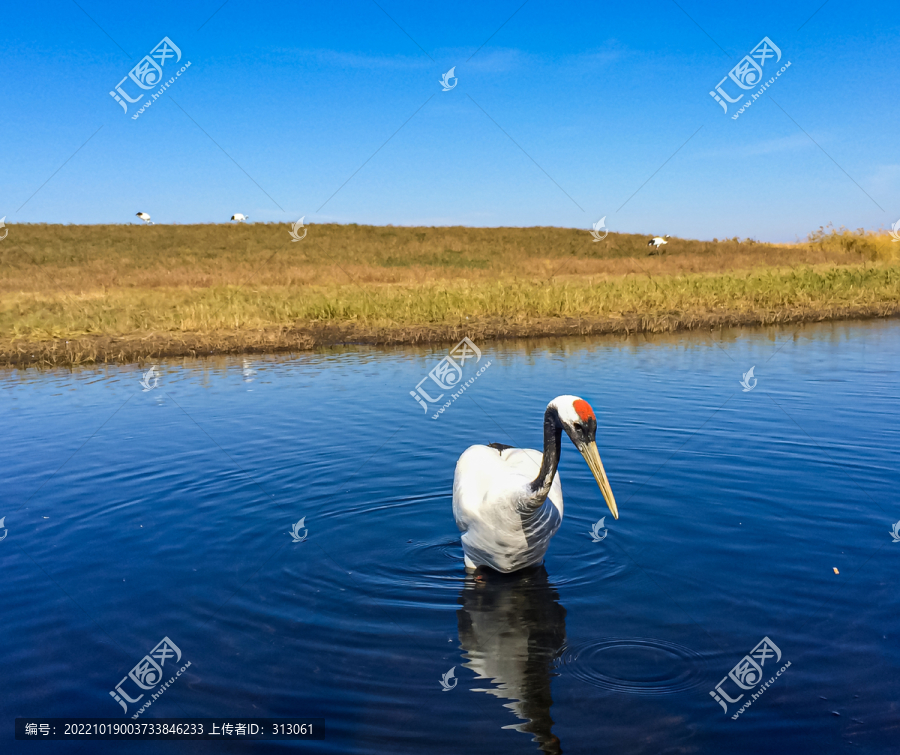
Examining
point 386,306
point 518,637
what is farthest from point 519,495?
point 386,306

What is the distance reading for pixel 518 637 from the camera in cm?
544

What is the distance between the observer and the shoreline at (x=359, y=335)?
1900cm

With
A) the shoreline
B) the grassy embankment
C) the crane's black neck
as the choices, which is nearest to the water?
the crane's black neck

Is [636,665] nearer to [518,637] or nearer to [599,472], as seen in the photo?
[518,637]

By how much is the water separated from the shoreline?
6.99 metres

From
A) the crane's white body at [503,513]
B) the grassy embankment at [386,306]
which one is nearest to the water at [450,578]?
the crane's white body at [503,513]

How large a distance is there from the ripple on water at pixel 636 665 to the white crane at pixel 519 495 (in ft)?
3.16

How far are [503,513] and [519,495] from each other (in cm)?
25

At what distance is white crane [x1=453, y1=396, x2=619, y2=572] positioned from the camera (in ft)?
18.0

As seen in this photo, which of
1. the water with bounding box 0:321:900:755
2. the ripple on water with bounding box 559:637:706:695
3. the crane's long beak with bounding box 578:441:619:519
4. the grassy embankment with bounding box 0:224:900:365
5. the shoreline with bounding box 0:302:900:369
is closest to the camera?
the water with bounding box 0:321:900:755

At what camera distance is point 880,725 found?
4.15 metres

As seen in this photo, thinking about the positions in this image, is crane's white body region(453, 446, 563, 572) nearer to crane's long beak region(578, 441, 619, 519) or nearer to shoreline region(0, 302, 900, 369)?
crane's long beak region(578, 441, 619, 519)

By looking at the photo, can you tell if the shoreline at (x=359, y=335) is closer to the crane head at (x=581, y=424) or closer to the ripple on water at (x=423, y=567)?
the ripple on water at (x=423, y=567)

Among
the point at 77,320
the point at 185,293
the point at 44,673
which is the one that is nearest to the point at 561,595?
the point at 44,673
